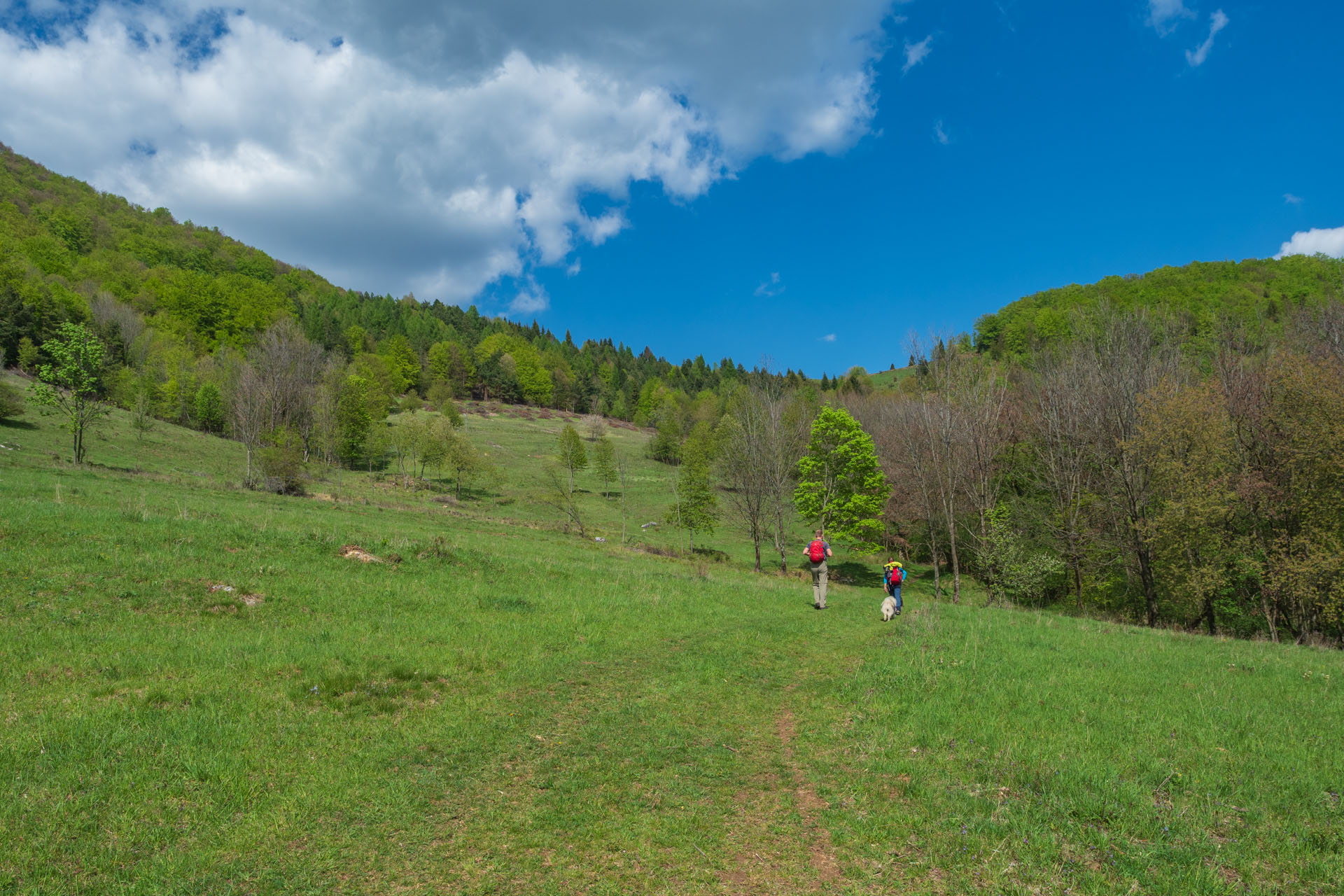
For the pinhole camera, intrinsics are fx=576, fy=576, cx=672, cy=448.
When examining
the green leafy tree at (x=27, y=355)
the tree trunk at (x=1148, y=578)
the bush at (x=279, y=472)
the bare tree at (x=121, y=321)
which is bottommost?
the tree trunk at (x=1148, y=578)

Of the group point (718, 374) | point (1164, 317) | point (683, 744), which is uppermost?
point (718, 374)

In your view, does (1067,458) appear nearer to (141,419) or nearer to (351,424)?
(351,424)

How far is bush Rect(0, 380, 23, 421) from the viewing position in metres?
44.7

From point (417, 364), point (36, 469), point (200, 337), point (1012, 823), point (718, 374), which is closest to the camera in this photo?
point (1012, 823)

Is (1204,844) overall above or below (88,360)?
below

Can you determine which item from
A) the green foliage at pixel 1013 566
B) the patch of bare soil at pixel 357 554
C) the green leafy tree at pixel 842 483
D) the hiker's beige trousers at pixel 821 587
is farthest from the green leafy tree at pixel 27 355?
the green foliage at pixel 1013 566

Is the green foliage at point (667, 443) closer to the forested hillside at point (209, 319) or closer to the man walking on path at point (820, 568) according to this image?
the forested hillside at point (209, 319)

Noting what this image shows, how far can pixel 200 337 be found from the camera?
10456 centimetres

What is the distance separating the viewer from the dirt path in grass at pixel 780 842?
5.33 meters

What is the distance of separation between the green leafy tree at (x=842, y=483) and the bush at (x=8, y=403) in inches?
2442

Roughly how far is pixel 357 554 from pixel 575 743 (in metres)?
11.4

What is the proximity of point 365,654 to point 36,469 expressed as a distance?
33.3 metres

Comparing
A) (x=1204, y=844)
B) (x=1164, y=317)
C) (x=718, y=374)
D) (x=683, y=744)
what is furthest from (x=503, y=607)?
(x=718, y=374)

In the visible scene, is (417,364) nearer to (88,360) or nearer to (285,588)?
(88,360)
